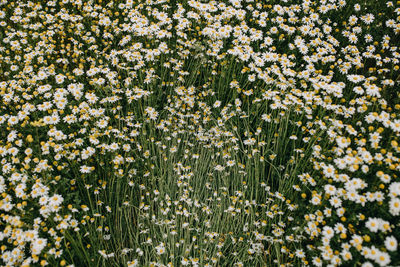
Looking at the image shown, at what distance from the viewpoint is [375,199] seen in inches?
93.2

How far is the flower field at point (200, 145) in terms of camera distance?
2.44 metres

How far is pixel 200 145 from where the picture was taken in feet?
11.7

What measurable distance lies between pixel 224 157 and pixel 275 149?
64cm

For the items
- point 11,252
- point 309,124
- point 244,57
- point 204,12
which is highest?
point 204,12

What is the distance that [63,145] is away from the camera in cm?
294

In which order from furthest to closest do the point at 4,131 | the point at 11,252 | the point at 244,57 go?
1. the point at 244,57
2. the point at 4,131
3. the point at 11,252

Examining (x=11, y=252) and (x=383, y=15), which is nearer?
(x=11, y=252)

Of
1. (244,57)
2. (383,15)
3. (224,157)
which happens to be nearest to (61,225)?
(224,157)

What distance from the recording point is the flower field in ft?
8.01

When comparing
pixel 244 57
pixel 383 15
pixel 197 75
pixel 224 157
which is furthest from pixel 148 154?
pixel 383 15

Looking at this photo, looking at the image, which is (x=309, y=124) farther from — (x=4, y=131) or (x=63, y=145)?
(x=4, y=131)

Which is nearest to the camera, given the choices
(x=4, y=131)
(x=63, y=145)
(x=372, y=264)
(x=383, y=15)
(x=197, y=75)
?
(x=372, y=264)

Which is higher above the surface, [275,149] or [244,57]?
[244,57]

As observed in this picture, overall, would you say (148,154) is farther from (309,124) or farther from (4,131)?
(309,124)
